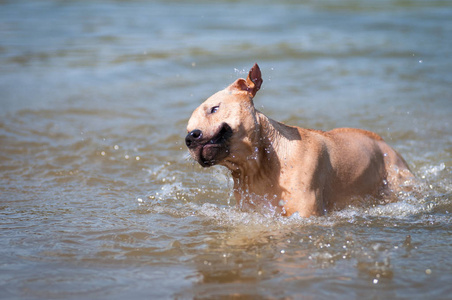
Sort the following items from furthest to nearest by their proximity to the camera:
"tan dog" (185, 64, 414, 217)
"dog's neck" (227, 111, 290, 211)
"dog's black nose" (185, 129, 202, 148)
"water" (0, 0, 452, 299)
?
"dog's neck" (227, 111, 290, 211) → "tan dog" (185, 64, 414, 217) → "dog's black nose" (185, 129, 202, 148) → "water" (0, 0, 452, 299)

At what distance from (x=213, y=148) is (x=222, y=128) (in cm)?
19

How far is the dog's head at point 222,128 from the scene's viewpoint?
473 centimetres

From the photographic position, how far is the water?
168 inches

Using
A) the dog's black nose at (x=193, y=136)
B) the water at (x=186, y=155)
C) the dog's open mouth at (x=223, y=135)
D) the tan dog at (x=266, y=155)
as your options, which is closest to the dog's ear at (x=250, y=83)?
the tan dog at (x=266, y=155)

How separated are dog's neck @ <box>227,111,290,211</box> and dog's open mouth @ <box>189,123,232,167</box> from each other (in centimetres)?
25

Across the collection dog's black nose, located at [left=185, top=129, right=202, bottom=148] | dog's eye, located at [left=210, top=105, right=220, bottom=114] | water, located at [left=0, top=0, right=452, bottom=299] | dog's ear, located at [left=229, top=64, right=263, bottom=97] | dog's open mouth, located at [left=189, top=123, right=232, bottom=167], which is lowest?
water, located at [left=0, top=0, right=452, bottom=299]

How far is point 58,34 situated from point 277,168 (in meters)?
13.3

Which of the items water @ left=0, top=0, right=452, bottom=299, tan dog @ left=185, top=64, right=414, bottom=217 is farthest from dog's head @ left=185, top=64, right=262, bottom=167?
water @ left=0, top=0, right=452, bottom=299

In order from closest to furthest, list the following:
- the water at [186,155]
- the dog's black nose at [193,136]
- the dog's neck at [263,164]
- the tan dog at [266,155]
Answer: the water at [186,155] < the dog's black nose at [193,136] < the tan dog at [266,155] < the dog's neck at [263,164]

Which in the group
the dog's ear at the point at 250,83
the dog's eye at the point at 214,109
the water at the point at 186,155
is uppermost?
the dog's ear at the point at 250,83

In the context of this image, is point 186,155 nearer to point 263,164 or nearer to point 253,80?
point 263,164

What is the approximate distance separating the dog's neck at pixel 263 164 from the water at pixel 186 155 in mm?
252

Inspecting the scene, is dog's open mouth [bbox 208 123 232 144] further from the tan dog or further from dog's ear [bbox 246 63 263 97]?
dog's ear [bbox 246 63 263 97]

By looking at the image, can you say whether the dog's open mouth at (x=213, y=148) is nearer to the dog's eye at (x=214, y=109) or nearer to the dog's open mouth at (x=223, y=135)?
the dog's open mouth at (x=223, y=135)
